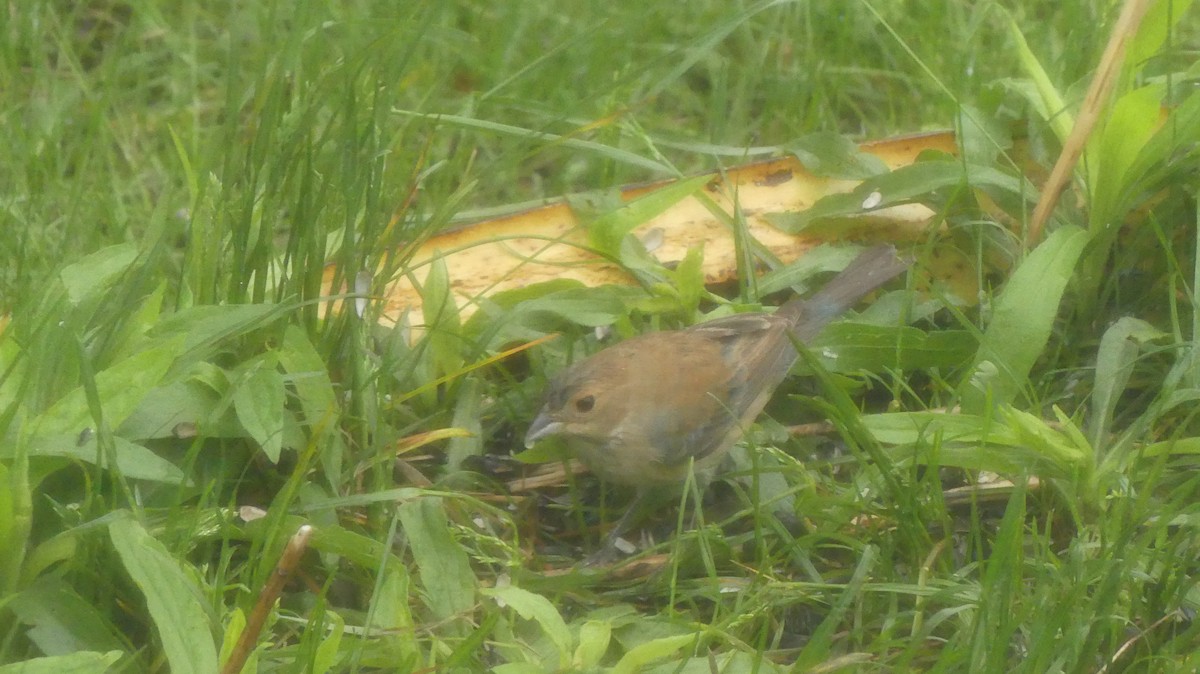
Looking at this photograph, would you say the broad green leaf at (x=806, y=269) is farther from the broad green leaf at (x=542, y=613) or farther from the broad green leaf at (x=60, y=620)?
the broad green leaf at (x=60, y=620)

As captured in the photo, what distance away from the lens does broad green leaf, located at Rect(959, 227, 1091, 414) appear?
11.5 ft

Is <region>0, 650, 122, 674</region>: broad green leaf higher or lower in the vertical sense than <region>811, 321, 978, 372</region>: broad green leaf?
higher

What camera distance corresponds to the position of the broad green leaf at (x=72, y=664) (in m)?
2.44

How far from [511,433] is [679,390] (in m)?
0.52

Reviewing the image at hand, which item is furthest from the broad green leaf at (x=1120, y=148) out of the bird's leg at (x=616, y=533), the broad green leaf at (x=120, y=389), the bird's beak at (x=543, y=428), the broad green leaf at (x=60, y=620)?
the broad green leaf at (x=60, y=620)

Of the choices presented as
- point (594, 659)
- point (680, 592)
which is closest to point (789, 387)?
point (680, 592)

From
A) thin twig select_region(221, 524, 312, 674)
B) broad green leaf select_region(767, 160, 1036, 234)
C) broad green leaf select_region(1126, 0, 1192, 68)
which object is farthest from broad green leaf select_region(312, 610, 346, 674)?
broad green leaf select_region(1126, 0, 1192, 68)

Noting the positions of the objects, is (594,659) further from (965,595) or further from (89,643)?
(89,643)

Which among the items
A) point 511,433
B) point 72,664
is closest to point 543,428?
point 511,433

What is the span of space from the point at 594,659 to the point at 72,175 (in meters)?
3.03

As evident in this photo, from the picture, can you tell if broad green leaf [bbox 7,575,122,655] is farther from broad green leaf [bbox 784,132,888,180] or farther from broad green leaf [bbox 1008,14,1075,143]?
broad green leaf [bbox 1008,14,1075,143]

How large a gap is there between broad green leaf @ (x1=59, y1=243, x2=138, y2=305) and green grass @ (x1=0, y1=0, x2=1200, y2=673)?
0.01 m

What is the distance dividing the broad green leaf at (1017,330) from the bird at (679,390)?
17.5 inches

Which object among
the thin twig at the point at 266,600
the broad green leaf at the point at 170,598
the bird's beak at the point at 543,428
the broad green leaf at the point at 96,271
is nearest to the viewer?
the thin twig at the point at 266,600
